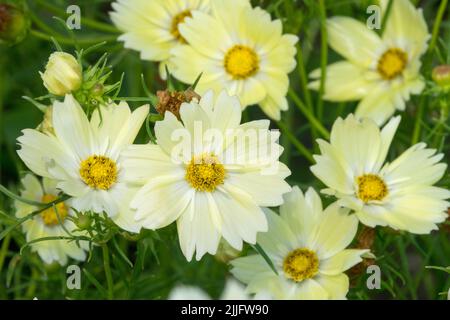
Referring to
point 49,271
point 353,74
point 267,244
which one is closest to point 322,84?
point 353,74

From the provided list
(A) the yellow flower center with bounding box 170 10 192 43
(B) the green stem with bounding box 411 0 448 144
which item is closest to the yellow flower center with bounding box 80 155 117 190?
(A) the yellow flower center with bounding box 170 10 192 43

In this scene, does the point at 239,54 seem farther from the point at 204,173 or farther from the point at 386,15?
the point at 204,173

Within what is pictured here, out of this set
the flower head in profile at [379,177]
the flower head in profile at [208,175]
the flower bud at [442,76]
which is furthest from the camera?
the flower bud at [442,76]

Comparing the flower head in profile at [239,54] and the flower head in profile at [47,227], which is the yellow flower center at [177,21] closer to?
the flower head in profile at [239,54]

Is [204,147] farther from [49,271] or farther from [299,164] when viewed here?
[299,164]

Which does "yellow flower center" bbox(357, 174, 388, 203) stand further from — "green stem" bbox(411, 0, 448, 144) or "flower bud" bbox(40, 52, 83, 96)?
"flower bud" bbox(40, 52, 83, 96)

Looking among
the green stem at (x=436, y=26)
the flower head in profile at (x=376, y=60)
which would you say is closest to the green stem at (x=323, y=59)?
the flower head in profile at (x=376, y=60)
